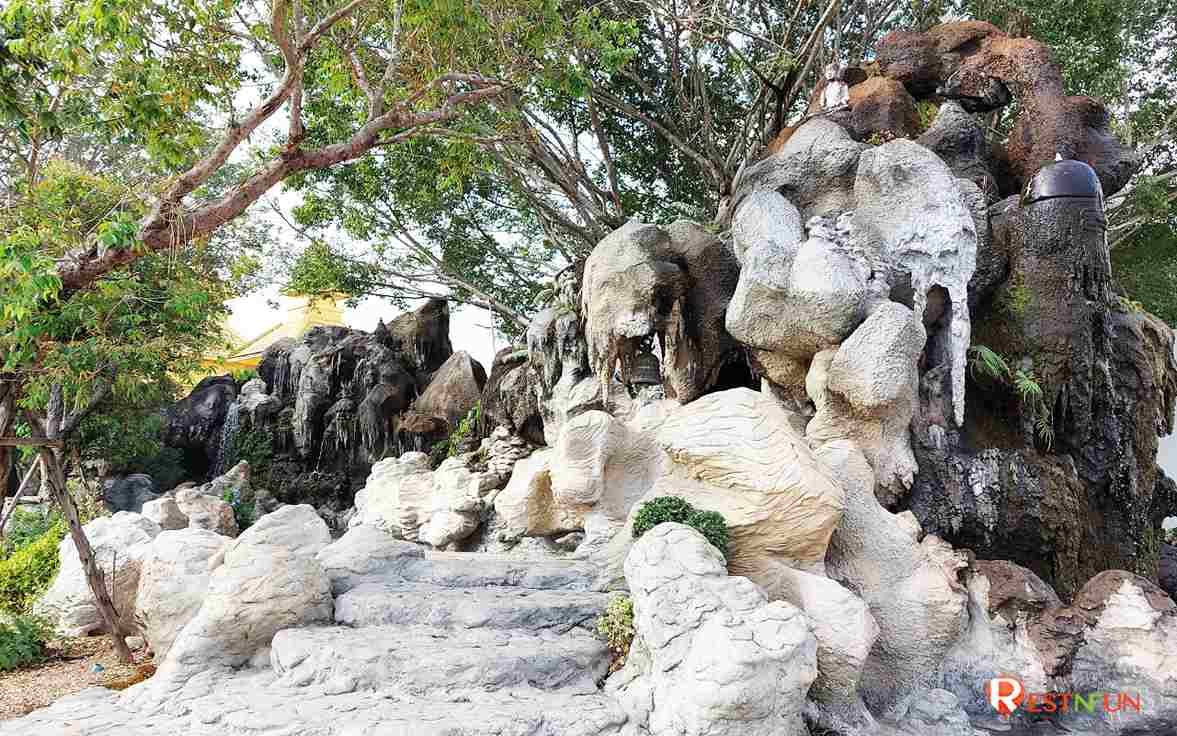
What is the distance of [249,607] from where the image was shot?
6.73 metres

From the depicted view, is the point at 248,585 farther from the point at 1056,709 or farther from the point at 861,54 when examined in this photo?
the point at 861,54

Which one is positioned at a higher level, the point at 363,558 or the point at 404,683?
the point at 363,558

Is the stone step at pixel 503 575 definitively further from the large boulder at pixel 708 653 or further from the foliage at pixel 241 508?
the foliage at pixel 241 508

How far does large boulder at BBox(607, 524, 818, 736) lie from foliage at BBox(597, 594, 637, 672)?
7.3 inches

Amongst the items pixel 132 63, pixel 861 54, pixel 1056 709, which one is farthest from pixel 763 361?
pixel 861 54

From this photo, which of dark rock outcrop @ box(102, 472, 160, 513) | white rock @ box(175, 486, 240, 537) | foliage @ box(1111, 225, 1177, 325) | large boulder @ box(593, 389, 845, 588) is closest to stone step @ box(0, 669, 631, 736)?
large boulder @ box(593, 389, 845, 588)

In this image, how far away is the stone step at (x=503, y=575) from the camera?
8289mm

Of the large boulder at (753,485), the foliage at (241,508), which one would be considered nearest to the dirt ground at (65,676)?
the large boulder at (753,485)

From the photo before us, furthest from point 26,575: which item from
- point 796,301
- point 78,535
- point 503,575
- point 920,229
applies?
point 920,229

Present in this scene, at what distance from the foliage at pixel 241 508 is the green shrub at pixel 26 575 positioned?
17.1 ft

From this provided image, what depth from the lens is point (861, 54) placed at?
18.1 m

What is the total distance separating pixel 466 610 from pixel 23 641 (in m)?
5.76

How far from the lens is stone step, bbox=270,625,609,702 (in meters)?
6.04

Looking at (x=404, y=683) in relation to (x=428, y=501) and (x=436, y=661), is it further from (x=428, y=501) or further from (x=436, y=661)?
(x=428, y=501)
